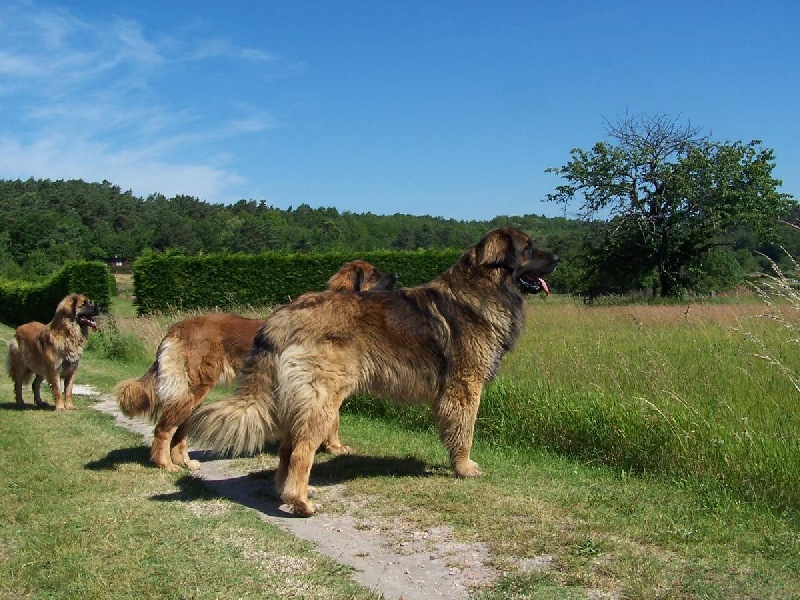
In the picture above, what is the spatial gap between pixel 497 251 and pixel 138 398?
162 inches

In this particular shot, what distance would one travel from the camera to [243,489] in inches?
259

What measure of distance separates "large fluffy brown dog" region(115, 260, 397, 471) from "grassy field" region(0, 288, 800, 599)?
1.25 feet

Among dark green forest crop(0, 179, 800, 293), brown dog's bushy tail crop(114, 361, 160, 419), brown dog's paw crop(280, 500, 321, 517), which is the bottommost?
brown dog's paw crop(280, 500, 321, 517)

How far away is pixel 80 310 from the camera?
12273 millimetres

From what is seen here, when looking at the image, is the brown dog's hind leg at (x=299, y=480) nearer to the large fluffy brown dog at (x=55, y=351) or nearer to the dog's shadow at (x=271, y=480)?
the dog's shadow at (x=271, y=480)

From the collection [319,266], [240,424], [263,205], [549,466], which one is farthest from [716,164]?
[263,205]

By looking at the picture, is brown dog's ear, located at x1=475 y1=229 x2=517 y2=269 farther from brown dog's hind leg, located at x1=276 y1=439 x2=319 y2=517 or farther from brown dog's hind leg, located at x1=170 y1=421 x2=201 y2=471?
brown dog's hind leg, located at x1=170 y1=421 x2=201 y2=471

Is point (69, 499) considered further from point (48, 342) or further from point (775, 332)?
point (775, 332)

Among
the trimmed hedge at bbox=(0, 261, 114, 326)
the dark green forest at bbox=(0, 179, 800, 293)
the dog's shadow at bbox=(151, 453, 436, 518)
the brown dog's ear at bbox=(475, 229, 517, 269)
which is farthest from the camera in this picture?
the dark green forest at bbox=(0, 179, 800, 293)

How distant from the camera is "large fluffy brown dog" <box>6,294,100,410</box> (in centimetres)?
1166

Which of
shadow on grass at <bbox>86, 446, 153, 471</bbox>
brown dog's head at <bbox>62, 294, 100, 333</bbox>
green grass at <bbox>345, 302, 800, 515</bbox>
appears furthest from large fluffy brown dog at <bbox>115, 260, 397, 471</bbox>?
brown dog's head at <bbox>62, 294, 100, 333</bbox>

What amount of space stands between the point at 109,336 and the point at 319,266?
11.7 metres

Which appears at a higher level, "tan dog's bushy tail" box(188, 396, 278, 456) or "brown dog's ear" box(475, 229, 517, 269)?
"brown dog's ear" box(475, 229, 517, 269)

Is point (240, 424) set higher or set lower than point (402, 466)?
higher
